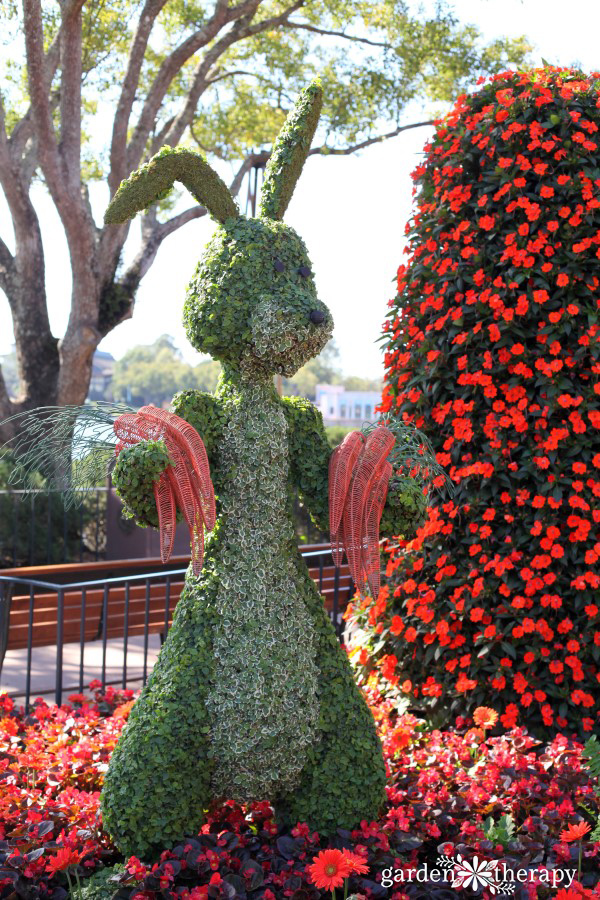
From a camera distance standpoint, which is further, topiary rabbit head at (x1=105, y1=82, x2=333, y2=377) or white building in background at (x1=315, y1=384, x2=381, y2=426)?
white building in background at (x1=315, y1=384, x2=381, y2=426)

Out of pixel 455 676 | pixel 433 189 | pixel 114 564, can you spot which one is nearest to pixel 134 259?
pixel 114 564

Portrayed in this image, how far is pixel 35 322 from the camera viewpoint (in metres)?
9.75

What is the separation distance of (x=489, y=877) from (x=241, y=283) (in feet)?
6.14

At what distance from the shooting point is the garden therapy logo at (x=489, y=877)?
2.46m

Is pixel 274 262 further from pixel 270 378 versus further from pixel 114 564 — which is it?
pixel 114 564

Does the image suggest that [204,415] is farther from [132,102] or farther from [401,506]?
[132,102]

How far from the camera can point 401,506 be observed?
2.79 m

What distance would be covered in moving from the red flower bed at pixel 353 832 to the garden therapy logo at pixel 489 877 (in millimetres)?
16

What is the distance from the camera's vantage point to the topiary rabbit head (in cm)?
262

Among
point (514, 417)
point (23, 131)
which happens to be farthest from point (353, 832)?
point (23, 131)

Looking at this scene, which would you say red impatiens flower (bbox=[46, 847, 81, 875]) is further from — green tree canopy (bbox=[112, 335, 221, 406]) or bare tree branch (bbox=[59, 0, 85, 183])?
green tree canopy (bbox=[112, 335, 221, 406])

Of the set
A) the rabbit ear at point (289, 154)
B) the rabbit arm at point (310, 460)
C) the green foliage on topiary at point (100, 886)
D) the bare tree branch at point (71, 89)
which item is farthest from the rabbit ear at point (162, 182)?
the bare tree branch at point (71, 89)

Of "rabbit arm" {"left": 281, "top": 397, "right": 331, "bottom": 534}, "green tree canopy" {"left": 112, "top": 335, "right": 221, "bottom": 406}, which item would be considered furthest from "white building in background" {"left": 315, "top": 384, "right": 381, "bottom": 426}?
"rabbit arm" {"left": 281, "top": 397, "right": 331, "bottom": 534}

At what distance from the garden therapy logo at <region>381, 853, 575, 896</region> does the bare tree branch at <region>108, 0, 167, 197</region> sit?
7845 millimetres
